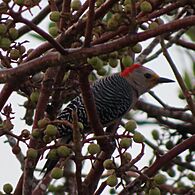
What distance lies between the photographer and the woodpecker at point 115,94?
4.99 m

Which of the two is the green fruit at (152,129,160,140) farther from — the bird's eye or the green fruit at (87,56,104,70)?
the green fruit at (87,56,104,70)

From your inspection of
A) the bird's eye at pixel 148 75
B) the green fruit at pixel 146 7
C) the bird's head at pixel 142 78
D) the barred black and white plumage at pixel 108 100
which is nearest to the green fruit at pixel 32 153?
the green fruit at pixel 146 7

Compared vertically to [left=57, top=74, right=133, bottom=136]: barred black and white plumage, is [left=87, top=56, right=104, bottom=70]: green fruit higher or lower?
lower

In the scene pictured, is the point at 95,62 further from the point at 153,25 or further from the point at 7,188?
the point at 7,188

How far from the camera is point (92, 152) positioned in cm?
312

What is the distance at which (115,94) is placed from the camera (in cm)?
616

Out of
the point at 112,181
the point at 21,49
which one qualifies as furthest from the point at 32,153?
the point at 21,49

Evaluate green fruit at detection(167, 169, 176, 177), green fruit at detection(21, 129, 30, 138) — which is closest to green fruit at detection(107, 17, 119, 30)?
green fruit at detection(21, 129, 30, 138)

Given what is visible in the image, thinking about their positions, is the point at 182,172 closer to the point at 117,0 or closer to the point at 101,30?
the point at 101,30

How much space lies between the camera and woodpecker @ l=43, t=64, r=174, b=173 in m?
4.99

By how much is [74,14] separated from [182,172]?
1.83 metres

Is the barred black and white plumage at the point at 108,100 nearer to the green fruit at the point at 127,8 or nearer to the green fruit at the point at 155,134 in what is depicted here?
the green fruit at the point at 155,134

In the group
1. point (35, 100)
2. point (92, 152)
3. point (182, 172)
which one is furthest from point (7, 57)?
point (182, 172)

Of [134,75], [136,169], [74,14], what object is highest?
[134,75]
